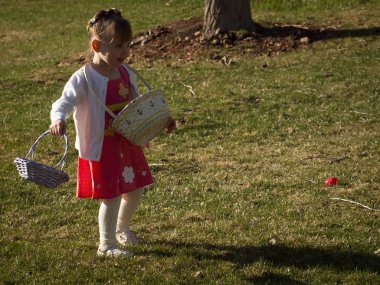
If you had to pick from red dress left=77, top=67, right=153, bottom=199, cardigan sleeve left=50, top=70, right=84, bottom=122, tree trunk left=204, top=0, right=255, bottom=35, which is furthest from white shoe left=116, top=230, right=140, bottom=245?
tree trunk left=204, top=0, right=255, bottom=35

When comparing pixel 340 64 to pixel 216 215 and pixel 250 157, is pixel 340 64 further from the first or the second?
pixel 216 215

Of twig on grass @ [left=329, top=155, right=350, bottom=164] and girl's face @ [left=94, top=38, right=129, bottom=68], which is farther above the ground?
girl's face @ [left=94, top=38, right=129, bottom=68]

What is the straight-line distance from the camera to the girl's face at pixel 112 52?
5.18 metres

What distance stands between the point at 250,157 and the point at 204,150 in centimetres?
55

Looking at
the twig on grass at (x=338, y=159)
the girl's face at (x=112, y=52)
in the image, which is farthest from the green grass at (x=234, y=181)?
the girl's face at (x=112, y=52)

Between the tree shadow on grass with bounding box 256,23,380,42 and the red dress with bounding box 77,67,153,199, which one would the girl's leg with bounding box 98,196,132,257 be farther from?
the tree shadow on grass with bounding box 256,23,380,42

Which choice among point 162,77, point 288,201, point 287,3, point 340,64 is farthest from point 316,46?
point 288,201

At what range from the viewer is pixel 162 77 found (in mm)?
11094

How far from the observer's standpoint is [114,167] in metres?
5.30

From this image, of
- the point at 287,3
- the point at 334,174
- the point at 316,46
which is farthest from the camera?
the point at 287,3

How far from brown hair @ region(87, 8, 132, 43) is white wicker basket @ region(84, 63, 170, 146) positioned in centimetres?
33

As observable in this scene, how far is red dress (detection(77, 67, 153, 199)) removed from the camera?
17.3ft

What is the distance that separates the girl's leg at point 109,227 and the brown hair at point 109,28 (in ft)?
3.56

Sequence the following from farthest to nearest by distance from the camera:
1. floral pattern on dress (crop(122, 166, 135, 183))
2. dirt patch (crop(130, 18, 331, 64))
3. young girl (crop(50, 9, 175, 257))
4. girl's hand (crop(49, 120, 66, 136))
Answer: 1. dirt patch (crop(130, 18, 331, 64))
2. floral pattern on dress (crop(122, 166, 135, 183))
3. young girl (crop(50, 9, 175, 257))
4. girl's hand (crop(49, 120, 66, 136))
